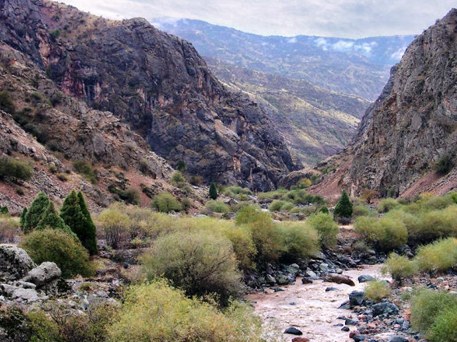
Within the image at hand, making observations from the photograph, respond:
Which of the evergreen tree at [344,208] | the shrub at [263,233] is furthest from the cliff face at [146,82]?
the shrub at [263,233]

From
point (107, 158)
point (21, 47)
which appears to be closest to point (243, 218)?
point (107, 158)

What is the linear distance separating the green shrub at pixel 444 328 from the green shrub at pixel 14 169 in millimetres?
38221

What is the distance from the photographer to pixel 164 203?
56438 millimetres

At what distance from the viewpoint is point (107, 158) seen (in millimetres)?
61531

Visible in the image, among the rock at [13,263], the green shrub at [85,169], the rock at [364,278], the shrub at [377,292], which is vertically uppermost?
the rock at [13,263]

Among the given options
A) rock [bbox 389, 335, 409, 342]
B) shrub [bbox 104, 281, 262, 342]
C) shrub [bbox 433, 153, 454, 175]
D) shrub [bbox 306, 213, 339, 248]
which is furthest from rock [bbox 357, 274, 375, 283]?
shrub [bbox 433, 153, 454, 175]

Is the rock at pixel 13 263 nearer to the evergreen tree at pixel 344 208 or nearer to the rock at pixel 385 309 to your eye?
the rock at pixel 385 309

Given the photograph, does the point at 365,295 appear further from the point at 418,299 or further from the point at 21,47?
the point at 21,47

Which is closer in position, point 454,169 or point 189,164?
point 454,169

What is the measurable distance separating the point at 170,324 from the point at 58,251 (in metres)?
11.5

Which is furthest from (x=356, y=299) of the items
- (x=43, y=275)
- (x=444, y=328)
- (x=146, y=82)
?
(x=146, y=82)

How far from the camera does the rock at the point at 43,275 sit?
15500mm

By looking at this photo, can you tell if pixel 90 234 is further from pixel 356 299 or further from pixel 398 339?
pixel 398 339

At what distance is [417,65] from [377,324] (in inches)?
3002
